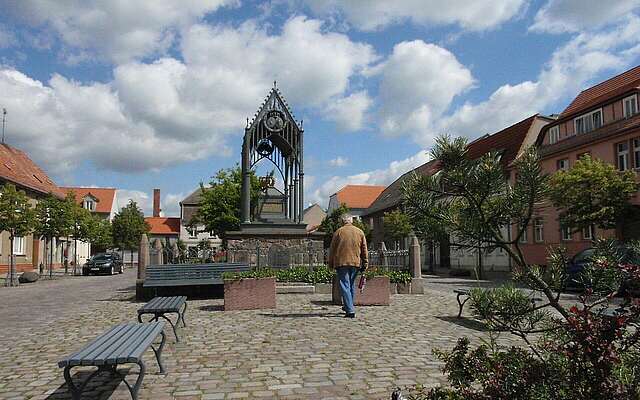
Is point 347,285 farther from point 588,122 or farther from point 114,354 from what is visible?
point 588,122

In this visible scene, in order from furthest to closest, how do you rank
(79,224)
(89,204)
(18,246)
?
(89,204) → (18,246) → (79,224)

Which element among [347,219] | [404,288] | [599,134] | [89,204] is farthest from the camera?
[89,204]

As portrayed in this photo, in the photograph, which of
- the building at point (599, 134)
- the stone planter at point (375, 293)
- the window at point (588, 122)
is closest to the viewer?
the stone planter at point (375, 293)

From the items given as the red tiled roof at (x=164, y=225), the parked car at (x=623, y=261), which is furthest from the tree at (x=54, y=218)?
the red tiled roof at (x=164, y=225)

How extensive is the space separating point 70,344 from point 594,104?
3042 centimetres

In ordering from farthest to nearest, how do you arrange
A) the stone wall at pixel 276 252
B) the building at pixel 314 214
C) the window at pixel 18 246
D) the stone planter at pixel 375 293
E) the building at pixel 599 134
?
1. the building at pixel 314 214
2. the window at pixel 18 246
3. the building at pixel 599 134
4. the stone wall at pixel 276 252
5. the stone planter at pixel 375 293

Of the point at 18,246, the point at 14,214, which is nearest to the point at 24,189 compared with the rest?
the point at 18,246

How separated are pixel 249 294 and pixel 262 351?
470cm

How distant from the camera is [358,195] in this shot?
8575 centimetres

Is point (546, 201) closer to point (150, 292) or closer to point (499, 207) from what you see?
point (499, 207)

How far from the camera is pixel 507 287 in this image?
271 centimetres

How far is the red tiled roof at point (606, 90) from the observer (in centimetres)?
3059

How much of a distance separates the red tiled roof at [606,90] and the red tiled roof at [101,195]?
64.2m

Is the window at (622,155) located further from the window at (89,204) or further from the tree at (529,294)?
the window at (89,204)
